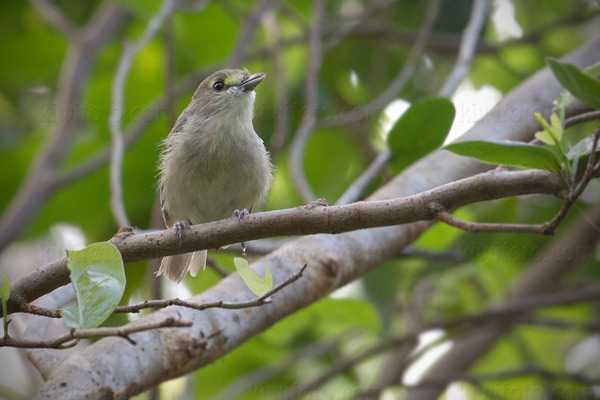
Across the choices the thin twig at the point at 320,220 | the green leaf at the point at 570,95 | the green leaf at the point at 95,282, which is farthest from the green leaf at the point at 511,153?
the green leaf at the point at 95,282

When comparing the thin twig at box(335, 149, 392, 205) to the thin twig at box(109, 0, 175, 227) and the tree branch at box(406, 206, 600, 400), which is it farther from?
the tree branch at box(406, 206, 600, 400)

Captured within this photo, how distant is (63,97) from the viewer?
5000mm

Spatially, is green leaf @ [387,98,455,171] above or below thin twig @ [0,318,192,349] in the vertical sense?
above

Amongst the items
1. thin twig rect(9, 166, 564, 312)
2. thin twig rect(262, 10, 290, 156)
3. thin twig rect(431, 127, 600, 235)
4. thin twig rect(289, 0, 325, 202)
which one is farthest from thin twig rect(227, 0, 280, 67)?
thin twig rect(431, 127, 600, 235)

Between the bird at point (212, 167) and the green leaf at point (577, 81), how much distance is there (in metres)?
1.76

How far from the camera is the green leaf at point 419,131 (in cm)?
309

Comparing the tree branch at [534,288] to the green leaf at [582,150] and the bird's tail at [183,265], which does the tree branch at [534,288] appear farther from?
the green leaf at [582,150]

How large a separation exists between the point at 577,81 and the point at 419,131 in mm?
1042

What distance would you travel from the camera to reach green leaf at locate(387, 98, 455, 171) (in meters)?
3.09

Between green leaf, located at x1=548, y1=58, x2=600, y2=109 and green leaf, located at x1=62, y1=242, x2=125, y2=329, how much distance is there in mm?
1520

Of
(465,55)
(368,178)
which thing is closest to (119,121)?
(368,178)

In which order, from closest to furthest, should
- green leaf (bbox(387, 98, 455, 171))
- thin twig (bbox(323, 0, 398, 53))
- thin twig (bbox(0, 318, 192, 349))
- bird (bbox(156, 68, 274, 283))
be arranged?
thin twig (bbox(0, 318, 192, 349)) < green leaf (bbox(387, 98, 455, 171)) < bird (bbox(156, 68, 274, 283)) < thin twig (bbox(323, 0, 398, 53))

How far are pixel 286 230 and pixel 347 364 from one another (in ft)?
7.95

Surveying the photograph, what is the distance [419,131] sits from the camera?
3236mm
